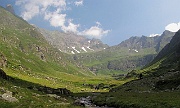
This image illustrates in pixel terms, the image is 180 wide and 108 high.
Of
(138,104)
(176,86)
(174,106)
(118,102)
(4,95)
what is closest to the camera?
(174,106)

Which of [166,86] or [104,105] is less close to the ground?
[166,86]

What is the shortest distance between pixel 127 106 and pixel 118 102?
7.44 metres

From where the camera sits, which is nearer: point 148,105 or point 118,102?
point 148,105

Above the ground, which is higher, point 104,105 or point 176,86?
point 176,86

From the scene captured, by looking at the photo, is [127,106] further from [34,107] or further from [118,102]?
[34,107]

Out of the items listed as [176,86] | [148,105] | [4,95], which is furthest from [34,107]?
[176,86]

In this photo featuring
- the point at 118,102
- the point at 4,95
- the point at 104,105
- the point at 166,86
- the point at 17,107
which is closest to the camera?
the point at 17,107

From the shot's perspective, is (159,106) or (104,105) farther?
(104,105)

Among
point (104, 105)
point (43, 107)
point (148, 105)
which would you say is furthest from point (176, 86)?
point (43, 107)

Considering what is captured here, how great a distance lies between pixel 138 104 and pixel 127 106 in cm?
476

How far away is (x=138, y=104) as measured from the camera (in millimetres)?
54156

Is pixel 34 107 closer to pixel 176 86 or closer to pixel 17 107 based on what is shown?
pixel 17 107

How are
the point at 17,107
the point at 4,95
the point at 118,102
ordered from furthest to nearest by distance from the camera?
the point at 118,102, the point at 4,95, the point at 17,107

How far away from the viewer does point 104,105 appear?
2835 inches
